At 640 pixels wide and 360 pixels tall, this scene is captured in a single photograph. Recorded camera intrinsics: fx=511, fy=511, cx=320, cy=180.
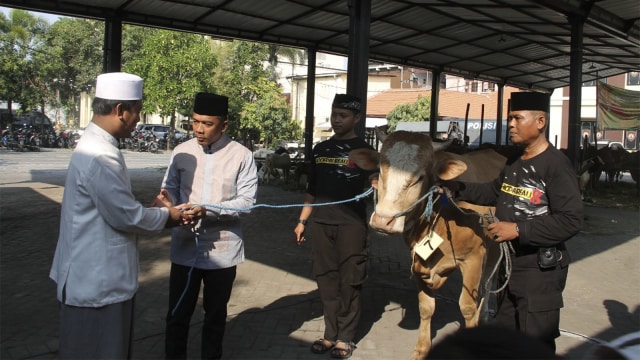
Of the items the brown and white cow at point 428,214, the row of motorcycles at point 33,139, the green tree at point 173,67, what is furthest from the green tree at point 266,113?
the brown and white cow at point 428,214

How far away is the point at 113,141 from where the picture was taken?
8.95 feet

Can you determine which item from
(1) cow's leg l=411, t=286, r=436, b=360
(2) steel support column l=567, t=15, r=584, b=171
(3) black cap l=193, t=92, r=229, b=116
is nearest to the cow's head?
(1) cow's leg l=411, t=286, r=436, b=360

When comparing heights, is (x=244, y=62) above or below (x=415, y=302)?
above

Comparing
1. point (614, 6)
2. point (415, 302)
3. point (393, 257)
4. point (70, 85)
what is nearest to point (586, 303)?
point (415, 302)

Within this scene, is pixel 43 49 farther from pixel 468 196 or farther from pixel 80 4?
pixel 468 196

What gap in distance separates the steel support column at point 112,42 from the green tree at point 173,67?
64.9 feet

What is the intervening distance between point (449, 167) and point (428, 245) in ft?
2.07

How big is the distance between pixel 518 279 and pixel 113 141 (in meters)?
2.55

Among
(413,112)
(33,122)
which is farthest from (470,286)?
(33,122)

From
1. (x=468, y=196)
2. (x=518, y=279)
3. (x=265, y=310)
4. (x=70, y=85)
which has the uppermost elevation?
(x=70, y=85)

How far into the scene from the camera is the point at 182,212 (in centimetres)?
312

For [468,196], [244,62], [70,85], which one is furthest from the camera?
[70,85]

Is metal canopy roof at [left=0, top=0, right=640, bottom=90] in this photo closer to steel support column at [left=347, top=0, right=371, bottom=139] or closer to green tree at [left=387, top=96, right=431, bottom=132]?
steel support column at [left=347, top=0, right=371, bottom=139]

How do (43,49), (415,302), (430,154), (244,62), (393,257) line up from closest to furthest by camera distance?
(430,154), (415,302), (393,257), (244,62), (43,49)
